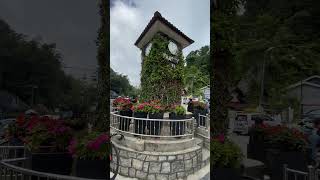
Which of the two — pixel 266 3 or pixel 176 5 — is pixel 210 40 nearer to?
pixel 176 5

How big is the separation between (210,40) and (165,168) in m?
1.29

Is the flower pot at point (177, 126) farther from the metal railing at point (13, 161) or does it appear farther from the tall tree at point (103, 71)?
the metal railing at point (13, 161)

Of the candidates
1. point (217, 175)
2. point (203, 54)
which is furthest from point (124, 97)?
point (217, 175)

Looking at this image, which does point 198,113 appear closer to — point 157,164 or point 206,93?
point 206,93

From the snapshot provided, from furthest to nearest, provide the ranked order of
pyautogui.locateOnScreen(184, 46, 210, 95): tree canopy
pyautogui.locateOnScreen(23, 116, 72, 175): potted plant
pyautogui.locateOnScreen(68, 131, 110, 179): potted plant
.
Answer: pyautogui.locateOnScreen(23, 116, 72, 175): potted plant
pyautogui.locateOnScreen(68, 131, 110, 179): potted plant
pyautogui.locateOnScreen(184, 46, 210, 95): tree canopy

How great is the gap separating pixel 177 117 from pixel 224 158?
80 centimetres

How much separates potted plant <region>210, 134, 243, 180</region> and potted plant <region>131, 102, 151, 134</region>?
815 mm

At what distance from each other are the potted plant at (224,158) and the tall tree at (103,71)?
1.09 meters

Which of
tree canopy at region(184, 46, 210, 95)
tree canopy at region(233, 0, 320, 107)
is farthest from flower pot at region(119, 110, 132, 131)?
tree canopy at region(233, 0, 320, 107)

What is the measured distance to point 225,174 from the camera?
448 centimetres

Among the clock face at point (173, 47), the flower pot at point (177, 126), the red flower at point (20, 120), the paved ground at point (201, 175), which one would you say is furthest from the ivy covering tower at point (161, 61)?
the red flower at point (20, 120)

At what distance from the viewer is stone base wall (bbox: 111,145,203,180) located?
13.2 ft

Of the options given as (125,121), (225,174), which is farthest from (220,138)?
(125,121)

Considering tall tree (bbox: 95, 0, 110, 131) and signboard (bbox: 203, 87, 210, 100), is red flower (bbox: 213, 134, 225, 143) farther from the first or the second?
tall tree (bbox: 95, 0, 110, 131)
